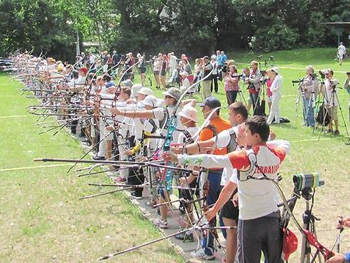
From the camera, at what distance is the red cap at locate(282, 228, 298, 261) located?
472 centimetres

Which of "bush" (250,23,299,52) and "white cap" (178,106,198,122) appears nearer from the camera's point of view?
"white cap" (178,106,198,122)

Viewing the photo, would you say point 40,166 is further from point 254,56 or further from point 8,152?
point 254,56

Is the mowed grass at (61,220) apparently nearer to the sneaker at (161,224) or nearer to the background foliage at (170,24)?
the sneaker at (161,224)

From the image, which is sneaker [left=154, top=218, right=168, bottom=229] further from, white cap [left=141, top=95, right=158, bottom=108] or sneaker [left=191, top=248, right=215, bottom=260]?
white cap [left=141, top=95, right=158, bottom=108]

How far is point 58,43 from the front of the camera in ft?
159


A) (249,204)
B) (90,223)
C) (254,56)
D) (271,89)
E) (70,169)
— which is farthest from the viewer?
(254,56)

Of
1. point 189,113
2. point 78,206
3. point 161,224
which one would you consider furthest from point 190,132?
point 78,206

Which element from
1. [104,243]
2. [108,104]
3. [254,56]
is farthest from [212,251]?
[254,56]

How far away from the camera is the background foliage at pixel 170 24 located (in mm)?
48031

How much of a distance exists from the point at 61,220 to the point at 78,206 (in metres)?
0.68

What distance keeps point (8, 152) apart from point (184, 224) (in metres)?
7.42

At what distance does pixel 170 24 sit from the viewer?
51.8 meters

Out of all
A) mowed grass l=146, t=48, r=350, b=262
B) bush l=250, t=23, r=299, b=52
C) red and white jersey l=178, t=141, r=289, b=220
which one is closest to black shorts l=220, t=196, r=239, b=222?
red and white jersey l=178, t=141, r=289, b=220

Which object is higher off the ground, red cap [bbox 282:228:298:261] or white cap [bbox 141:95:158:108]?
white cap [bbox 141:95:158:108]
